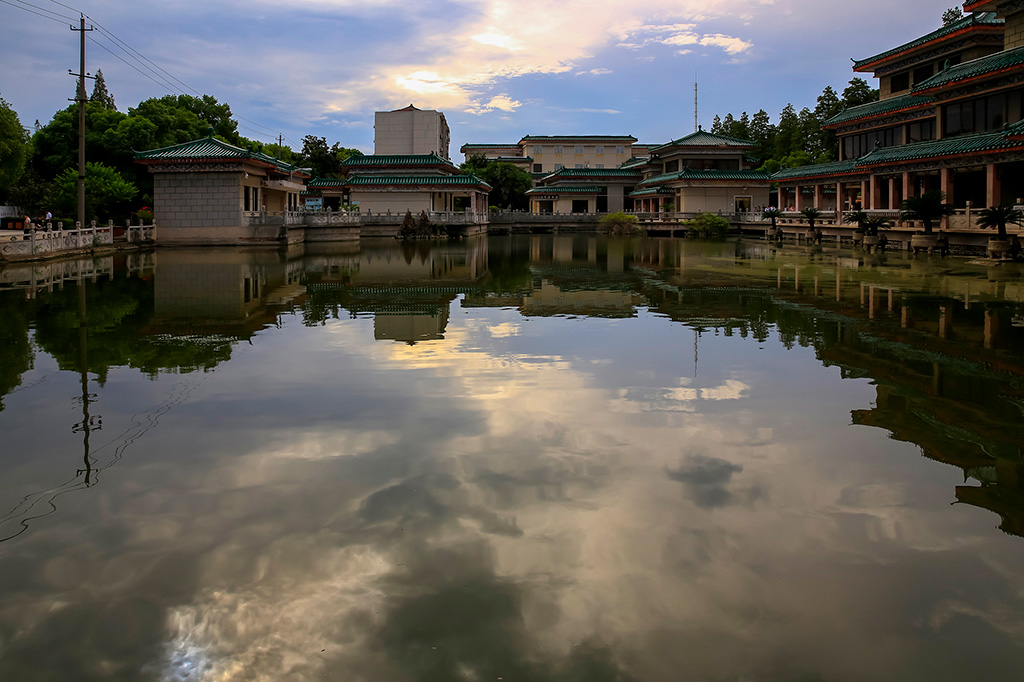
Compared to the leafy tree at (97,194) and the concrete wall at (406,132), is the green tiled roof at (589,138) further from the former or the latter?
the leafy tree at (97,194)

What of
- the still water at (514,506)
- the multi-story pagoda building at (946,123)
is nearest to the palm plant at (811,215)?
the multi-story pagoda building at (946,123)

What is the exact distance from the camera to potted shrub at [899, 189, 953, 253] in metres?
30.8

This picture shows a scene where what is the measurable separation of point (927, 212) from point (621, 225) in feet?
126

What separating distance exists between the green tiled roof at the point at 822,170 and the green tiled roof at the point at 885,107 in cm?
236

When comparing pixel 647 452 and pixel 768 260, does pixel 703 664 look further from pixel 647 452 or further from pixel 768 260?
pixel 768 260

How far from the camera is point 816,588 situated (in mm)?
4914

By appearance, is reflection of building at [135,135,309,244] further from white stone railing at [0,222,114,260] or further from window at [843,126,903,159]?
window at [843,126,903,159]

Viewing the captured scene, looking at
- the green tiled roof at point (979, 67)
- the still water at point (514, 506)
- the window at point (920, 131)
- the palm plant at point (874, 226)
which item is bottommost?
the still water at point (514, 506)

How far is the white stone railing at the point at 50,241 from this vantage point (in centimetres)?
2736

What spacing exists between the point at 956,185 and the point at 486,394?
3272 cm

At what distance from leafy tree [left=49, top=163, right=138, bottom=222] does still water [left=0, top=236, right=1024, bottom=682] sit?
120 feet

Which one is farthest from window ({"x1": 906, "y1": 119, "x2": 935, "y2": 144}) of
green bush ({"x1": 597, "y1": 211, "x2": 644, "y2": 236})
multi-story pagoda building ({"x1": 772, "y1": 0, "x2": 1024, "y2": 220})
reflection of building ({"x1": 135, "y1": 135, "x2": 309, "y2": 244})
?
reflection of building ({"x1": 135, "y1": 135, "x2": 309, "y2": 244})

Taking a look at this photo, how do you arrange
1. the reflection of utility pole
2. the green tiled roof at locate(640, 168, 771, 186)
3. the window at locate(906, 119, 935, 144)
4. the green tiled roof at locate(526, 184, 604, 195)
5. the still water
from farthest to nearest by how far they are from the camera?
the green tiled roof at locate(526, 184, 604, 195)
the green tiled roof at locate(640, 168, 771, 186)
the window at locate(906, 119, 935, 144)
the reflection of utility pole
the still water

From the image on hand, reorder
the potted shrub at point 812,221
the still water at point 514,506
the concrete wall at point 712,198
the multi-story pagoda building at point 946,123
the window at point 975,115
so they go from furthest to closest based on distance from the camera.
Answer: the concrete wall at point 712,198
the potted shrub at point 812,221
the window at point 975,115
the multi-story pagoda building at point 946,123
the still water at point 514,506
